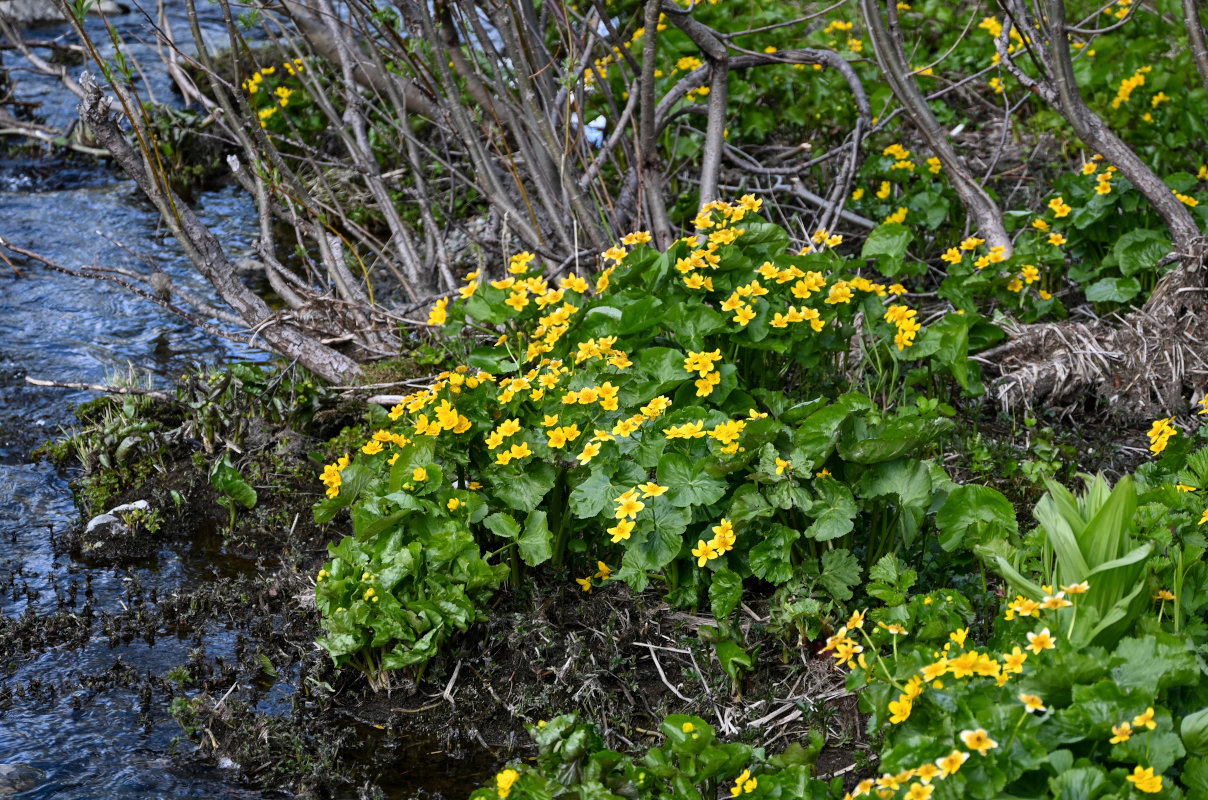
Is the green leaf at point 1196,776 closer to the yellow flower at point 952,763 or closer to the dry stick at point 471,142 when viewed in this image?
the yellow flower at point 952,763

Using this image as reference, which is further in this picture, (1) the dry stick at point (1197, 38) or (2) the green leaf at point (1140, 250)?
(2) the green leaf at point (1140, 250)

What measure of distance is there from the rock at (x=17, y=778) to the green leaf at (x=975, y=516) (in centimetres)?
232

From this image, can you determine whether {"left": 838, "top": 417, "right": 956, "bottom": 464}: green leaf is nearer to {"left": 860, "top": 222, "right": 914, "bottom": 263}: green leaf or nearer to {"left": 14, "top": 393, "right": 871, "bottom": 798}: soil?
{"left": 14, "top": 393, "right": 871, "bottom": 798}: soil

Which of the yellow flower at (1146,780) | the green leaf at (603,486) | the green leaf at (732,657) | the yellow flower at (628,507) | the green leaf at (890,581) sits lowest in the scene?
the green leaf at (732,657)

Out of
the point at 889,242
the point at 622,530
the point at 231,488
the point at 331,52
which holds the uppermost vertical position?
the point at 331,52

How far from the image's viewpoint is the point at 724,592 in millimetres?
2738

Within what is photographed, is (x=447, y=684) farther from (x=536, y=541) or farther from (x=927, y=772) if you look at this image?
(x=927, y=772)

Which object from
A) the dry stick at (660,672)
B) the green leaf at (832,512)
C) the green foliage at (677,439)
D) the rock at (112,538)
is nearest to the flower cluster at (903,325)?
the green foliage at (677,439)

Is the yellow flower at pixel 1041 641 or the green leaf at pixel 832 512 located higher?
the yellow flower at pixel 1041 641

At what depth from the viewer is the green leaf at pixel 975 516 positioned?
2586mm

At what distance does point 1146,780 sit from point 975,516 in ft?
2.91

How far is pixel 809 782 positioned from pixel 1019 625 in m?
0.57

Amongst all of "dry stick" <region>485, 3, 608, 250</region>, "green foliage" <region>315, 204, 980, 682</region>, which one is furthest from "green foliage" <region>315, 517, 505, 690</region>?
"dry stick" <region>485, 3, 608, 250</region>

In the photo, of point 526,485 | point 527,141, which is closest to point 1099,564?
point 526,485
